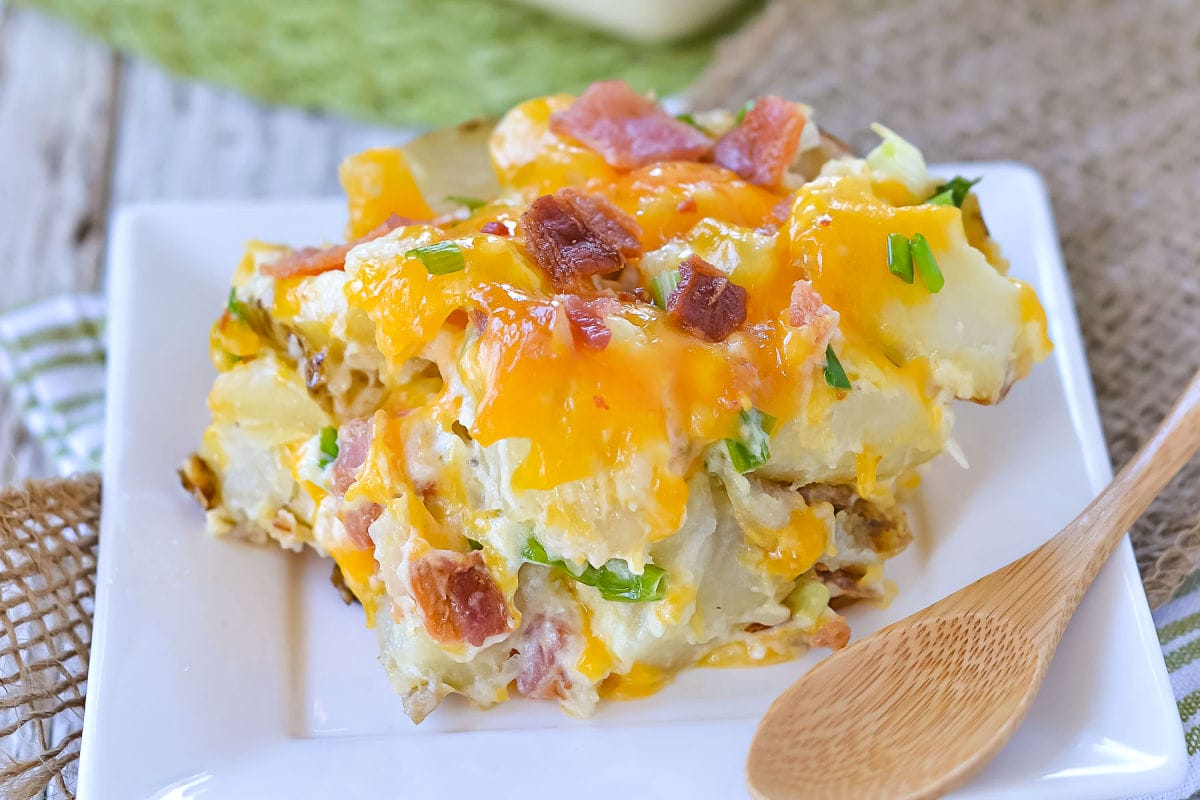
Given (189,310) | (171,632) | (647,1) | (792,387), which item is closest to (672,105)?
(647,1)

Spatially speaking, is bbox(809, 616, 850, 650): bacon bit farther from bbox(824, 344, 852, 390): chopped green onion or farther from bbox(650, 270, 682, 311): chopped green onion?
bbox(650, 270, 682, 311): chopped green onion

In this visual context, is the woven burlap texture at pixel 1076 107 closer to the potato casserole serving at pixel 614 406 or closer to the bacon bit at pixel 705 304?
the potato casserole serving at pixel 614 406

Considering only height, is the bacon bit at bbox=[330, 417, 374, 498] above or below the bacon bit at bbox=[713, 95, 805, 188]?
below

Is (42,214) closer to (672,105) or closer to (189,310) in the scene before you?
(189,310)

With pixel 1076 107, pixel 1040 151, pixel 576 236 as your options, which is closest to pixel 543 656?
pixel 576 236

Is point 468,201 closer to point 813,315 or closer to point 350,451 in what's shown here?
point 350,451

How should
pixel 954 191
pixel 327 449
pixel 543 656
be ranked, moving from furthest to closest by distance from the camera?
1. pixel 954 191
2. pixel 327 449
3. pixel 543 656

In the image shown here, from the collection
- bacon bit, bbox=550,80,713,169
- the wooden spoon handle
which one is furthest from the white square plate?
bacon bit, bbox=550,80,713,169
